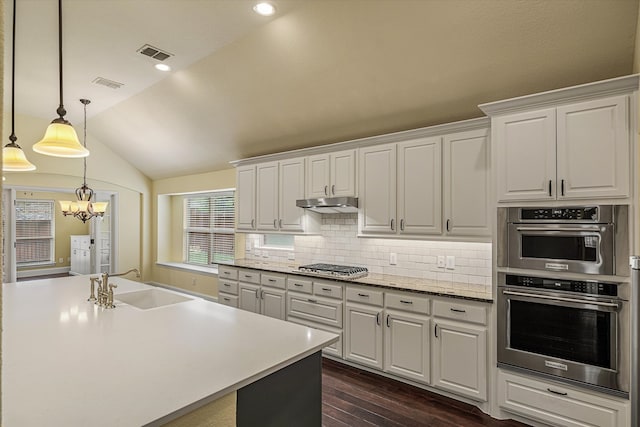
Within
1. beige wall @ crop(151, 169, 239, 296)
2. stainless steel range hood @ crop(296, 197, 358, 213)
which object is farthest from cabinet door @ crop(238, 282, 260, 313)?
beige wall @ crop(151, 169, 239, 296)

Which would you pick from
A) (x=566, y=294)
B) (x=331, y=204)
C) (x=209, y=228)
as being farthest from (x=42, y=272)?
(x=566, y=294)

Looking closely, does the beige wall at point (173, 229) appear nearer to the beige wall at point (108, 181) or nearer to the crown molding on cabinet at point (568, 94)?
the beige wall at point (108, 181)

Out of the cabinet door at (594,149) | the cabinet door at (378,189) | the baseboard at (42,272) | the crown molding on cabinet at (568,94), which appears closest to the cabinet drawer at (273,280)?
the cabinet door at (378,189)

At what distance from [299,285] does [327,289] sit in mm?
409

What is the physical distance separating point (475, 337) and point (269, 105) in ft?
10.2

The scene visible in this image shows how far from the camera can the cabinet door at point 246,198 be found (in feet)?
16.5

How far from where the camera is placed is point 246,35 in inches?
126

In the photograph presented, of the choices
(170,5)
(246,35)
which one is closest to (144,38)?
(170,5)

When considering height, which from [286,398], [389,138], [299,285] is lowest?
[286,398]

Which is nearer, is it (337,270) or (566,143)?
(566,143)

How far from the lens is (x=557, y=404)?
2.50m

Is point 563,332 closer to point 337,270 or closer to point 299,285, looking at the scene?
point 337,270

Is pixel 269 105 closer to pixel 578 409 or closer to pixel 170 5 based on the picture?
pixel 170 5

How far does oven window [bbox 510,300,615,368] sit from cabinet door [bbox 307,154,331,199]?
7.50 ft
